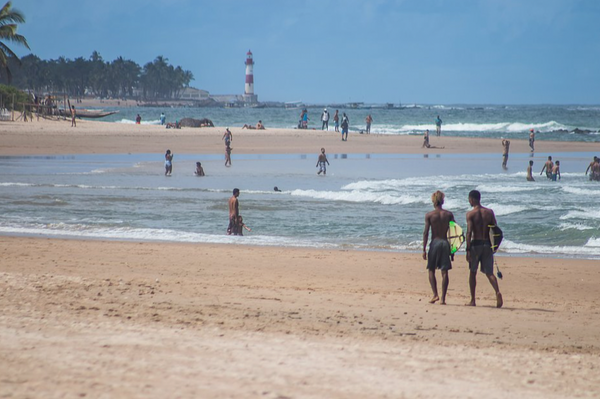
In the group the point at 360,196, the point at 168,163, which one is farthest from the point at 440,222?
the point at 168,163

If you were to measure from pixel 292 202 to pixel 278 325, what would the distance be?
41.8 feet

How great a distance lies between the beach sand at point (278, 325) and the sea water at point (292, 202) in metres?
1.86

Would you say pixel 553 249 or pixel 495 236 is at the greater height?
pixel 495 236

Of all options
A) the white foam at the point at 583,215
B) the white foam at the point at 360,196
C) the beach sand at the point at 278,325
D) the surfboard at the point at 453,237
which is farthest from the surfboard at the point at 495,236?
the white foam at the point at 360,196

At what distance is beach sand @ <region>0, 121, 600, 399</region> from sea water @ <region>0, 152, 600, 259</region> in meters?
1.86

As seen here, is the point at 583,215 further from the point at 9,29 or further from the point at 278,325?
the point at 9,29

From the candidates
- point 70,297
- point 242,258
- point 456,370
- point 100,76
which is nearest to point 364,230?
point 242,258

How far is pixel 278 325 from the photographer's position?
23.8 ft

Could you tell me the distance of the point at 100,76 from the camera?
650 ft

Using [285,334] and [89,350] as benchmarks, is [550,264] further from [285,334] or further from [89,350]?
[89,350]

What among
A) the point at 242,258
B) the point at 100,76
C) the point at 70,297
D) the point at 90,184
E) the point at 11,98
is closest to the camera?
the point at 70,297

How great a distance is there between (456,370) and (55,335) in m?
3.36

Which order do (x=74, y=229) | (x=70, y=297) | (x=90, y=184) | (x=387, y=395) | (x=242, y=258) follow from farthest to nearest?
(x=90, y=184)
(x=74, y=229)
(x=242, y=258)
(x=70, y=297)
(x=387, y=395)

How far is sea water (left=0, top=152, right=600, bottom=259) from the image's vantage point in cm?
1489
